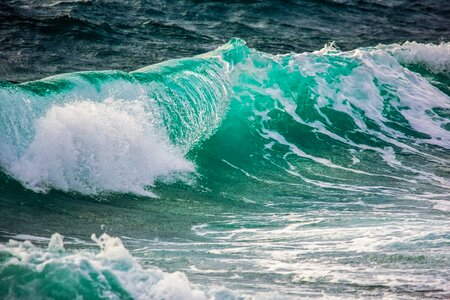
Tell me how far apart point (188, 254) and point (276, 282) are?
114 centimetres

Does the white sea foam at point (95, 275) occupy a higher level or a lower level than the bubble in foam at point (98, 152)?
higher

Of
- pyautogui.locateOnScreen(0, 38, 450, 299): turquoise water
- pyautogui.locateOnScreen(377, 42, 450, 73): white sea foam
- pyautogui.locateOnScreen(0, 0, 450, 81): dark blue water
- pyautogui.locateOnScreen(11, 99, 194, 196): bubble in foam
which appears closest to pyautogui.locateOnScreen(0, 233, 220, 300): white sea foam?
pyautogui.locateOnScreen(0, 38, 450, 299): turquoise water

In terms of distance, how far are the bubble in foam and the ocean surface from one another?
0.8 inches

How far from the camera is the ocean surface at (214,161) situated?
6605mm

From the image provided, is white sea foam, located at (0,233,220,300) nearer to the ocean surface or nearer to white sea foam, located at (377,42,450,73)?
the ocean surface

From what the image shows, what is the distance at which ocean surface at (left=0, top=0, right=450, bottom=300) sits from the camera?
6605 millimetres

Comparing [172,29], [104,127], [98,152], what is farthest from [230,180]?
[172,29]

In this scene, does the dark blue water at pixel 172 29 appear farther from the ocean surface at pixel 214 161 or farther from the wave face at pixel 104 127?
the wave face at pixel 104 127

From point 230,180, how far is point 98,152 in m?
2.24

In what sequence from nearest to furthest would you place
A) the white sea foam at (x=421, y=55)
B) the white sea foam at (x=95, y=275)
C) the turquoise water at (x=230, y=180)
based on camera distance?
the white sea foam at (x=95, y=275)
the turquoise water at (x=230, y=180)
the white sea foam at (x=421, y=55)

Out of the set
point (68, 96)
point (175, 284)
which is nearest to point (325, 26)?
point (68, 96)

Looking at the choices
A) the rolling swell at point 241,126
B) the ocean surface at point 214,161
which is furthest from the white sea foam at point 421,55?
the rolling swell at point 241,126

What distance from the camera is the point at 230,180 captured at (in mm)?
11617

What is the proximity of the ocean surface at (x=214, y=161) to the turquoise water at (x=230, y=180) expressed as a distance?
3 centimetres
